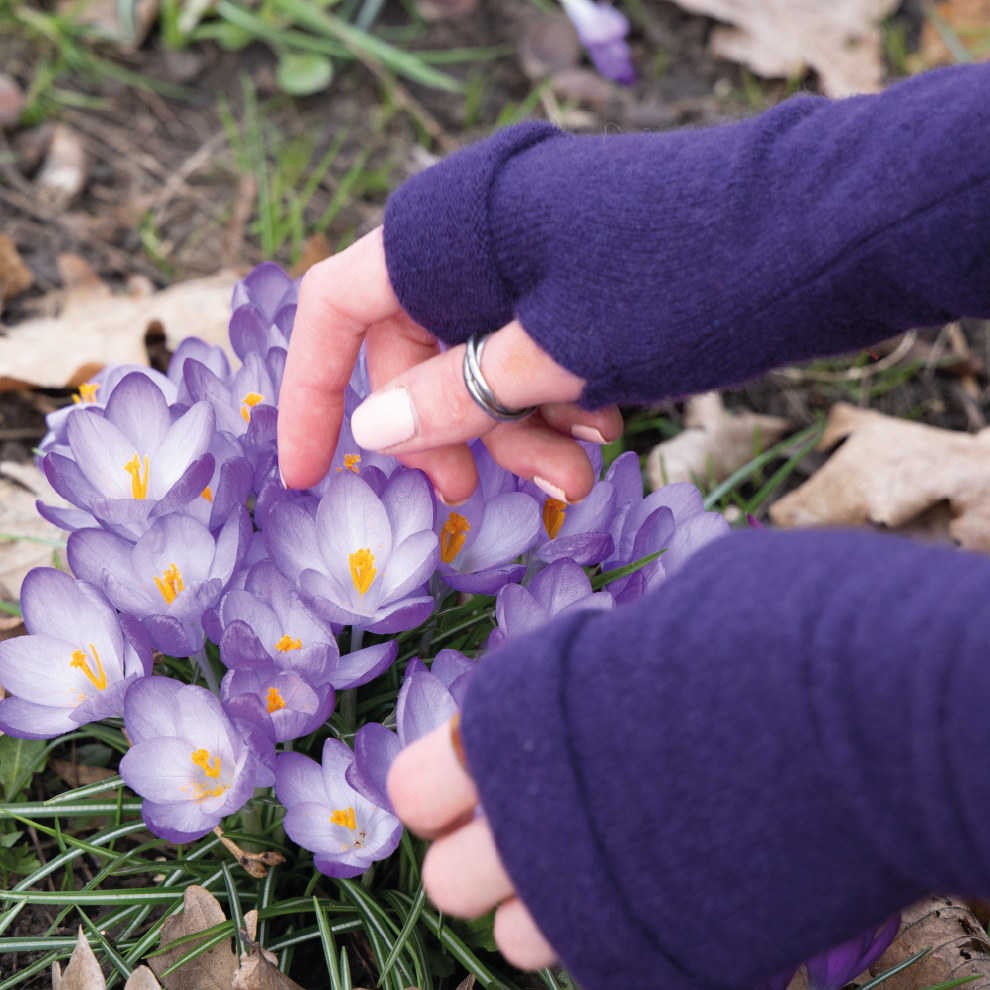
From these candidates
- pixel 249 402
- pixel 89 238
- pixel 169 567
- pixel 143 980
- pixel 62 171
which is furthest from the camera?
pixel 62 171

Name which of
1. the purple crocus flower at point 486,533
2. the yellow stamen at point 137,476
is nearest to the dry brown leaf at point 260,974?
the purple crocus flower at point 486,533

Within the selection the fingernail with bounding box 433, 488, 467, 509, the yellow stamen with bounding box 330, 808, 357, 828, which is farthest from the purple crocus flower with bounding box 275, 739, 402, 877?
the fingernail with bounding box 433, 488, 467, 509

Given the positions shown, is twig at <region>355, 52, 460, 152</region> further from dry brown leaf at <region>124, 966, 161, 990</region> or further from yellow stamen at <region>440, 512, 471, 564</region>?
dry brown leaf at <region>124, 966, 161, 990</region>

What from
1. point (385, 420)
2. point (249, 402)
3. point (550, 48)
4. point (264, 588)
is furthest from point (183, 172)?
point (264, 588)

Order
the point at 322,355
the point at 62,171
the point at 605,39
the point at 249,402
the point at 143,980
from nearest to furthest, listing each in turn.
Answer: the point at 143,980 → the point at 322,355 → the point at 249,402 → the point at 62,171 → the point at 605,39

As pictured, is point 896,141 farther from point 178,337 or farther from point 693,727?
point 178,337

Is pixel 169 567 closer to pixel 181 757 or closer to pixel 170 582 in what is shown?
pixel 170 582

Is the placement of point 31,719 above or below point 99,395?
below

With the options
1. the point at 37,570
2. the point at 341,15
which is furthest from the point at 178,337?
the point at 341,15
